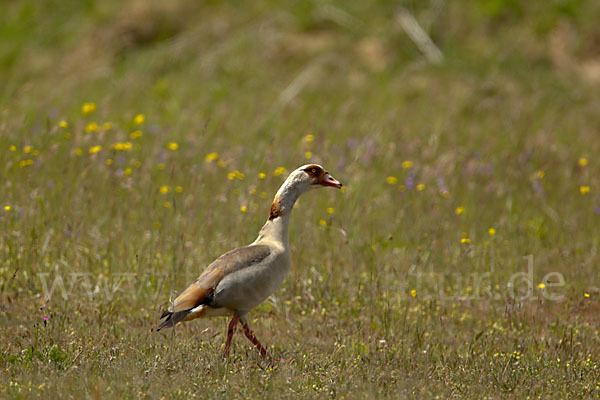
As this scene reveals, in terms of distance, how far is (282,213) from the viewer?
631 cm

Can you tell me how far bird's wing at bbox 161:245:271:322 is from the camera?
5809 mm

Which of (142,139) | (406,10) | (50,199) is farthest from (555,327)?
(406,10)

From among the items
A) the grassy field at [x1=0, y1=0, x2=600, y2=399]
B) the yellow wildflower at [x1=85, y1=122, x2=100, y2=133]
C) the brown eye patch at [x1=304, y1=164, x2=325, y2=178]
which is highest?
the brown eye patch at [x1=304, y1=164, x2=325, y2=178]

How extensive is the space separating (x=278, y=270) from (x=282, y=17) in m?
9.52

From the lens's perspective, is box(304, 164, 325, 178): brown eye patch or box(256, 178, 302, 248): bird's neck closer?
box(256, 178, 302, 248): bird's neck

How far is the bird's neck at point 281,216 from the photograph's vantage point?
6.27m

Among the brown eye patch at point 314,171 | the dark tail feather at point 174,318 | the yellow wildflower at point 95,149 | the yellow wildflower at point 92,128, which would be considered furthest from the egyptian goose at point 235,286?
the yellow wildflower at point 92,128

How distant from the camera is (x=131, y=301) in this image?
731 cm

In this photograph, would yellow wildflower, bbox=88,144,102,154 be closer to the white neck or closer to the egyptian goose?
the white neck

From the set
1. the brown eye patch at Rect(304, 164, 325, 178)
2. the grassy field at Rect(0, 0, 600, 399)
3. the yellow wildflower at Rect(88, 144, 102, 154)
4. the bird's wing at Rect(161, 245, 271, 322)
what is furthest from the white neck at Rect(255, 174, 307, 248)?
the yellow wildflower at Rect(88, 144, 102, 154)

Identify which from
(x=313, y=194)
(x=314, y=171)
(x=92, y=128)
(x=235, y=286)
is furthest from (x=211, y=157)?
(x=235, y=286)

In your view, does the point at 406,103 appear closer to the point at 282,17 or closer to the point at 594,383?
the point at 282,17

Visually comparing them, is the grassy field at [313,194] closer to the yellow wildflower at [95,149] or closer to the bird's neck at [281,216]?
the yellow wildflower at [95,149]

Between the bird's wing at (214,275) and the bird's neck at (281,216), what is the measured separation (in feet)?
→ 0.72
